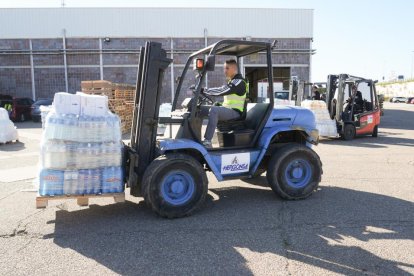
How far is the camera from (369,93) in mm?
16438

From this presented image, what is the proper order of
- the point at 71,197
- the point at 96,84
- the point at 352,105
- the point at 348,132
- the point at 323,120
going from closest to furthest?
the point at 71,197 < the point at 323,120 < the point at 348,132 < the point at 352,105 < the point at 96,84

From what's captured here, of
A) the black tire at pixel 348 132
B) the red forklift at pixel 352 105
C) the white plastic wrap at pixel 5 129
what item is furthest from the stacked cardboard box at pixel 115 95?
the black tire at pixel 348 132

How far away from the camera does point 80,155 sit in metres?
5.30

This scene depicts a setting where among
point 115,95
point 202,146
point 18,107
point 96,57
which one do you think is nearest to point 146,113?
point 202,146

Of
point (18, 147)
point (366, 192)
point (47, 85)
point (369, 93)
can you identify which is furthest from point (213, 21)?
point (366, 192)

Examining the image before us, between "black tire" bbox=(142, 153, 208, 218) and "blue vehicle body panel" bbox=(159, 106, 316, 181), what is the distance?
0.19 metres

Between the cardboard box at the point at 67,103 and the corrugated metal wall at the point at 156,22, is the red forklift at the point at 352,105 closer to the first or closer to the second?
the cardboard box at the point at 67,103

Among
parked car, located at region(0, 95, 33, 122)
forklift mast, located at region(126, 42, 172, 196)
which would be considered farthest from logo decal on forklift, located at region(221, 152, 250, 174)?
parked car, located at region(0, 95, 33, 122)

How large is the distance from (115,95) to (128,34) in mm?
13499

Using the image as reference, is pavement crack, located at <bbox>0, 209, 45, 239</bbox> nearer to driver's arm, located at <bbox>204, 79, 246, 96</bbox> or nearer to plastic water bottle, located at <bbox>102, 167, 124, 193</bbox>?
plastic water bottle, located at <bbox>102, 167, 124, 193</bbox>

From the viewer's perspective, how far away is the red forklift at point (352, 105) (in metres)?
15.8

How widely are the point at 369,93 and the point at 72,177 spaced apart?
556 inches

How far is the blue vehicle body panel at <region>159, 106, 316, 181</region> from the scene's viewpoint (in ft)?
19.1

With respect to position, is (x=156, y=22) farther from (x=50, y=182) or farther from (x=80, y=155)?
(x=50, y=182)
